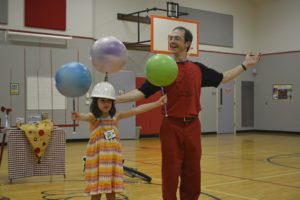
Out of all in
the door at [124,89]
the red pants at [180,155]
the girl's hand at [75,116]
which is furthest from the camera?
the door at [124,89]

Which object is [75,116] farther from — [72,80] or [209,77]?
[209,77]

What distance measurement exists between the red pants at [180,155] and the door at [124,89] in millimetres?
10352

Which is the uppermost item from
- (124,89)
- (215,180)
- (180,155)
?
(124,89)

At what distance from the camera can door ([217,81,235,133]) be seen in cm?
1741

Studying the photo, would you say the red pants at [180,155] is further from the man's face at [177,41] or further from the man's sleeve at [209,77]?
the man's face at [177,41]

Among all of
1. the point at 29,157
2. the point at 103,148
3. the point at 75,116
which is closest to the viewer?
the point at 75,116

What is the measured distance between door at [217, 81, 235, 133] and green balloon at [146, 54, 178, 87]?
13922 mm

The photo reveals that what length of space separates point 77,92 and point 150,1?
12.0 metres

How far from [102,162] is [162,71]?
3.57 feet

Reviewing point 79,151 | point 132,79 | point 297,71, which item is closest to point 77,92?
point 79,151

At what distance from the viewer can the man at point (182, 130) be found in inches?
142

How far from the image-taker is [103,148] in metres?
3.96

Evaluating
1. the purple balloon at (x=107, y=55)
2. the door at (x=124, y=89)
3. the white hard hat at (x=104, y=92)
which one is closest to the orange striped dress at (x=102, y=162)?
the white hard hat at (x=104, y=92)

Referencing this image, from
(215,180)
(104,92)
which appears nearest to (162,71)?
(104,92)
